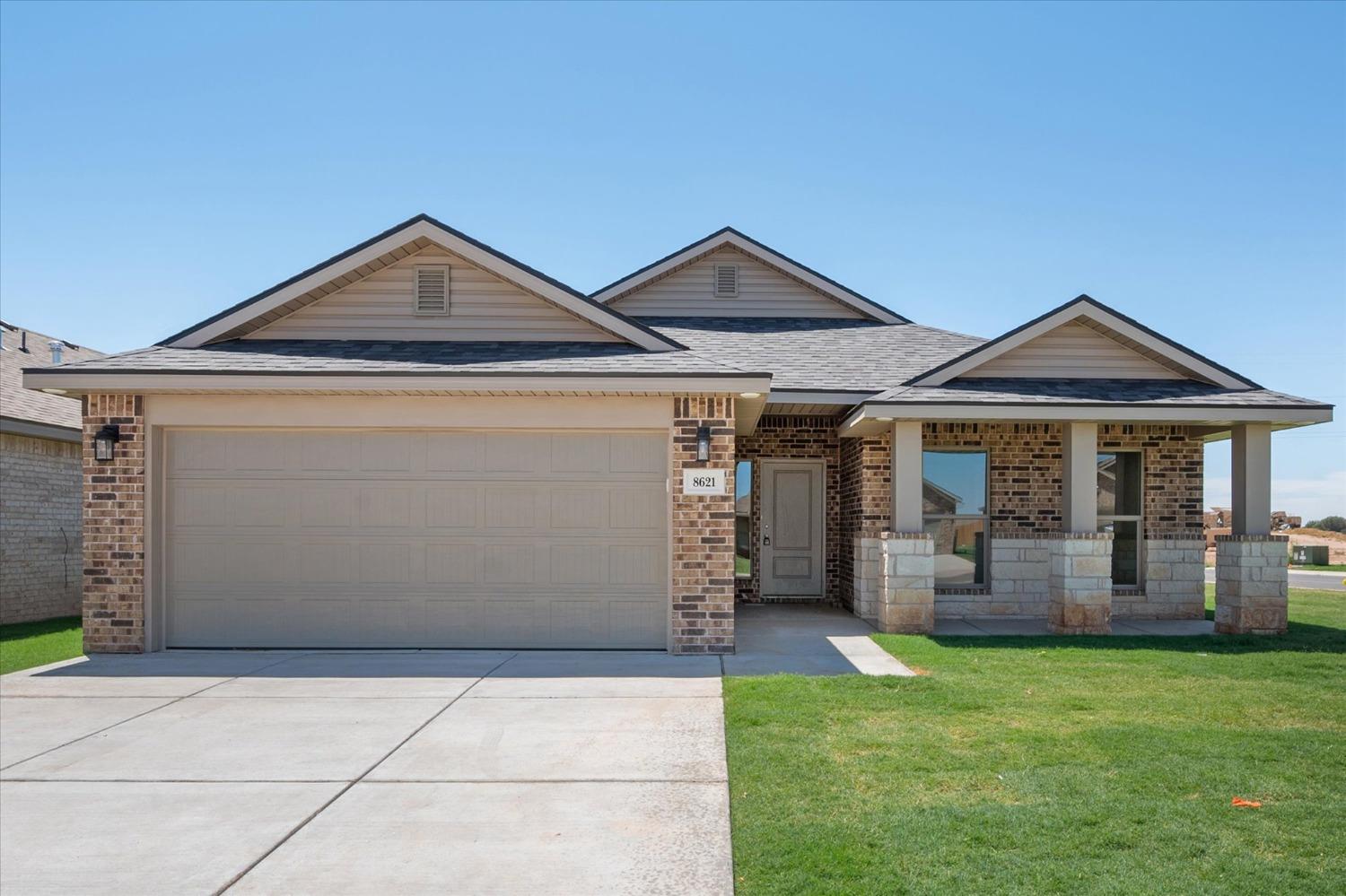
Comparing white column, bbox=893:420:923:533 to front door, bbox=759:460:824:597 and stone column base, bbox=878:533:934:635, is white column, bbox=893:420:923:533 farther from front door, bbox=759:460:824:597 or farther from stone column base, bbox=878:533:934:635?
front door, bbox=759:460:824:597

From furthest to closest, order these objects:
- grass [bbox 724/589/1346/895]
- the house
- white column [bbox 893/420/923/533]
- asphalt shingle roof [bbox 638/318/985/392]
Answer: asphalt shingle roof [bbox 638/318/985/392] < white column [bbox 893/420/923/533] < the house < grass [bbox 724/589/1346/895]

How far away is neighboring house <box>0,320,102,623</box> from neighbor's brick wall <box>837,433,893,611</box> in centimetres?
1146

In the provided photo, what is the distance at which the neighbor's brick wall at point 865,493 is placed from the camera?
13398 mm

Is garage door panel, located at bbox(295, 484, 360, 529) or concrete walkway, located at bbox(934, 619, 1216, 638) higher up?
garage door panel, located at bbox(295, 484, 360, 529)

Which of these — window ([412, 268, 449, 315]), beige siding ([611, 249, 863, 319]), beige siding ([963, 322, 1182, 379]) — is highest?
beige siding ([611, 249, 863, 319])

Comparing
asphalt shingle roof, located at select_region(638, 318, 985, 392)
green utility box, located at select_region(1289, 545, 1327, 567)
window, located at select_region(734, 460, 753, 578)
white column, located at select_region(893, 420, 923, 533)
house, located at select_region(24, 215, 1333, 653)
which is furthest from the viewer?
green utility box, located at select_region(1289, 545, 1327, 567)

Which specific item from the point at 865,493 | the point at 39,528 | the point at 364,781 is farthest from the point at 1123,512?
the point at 39,528

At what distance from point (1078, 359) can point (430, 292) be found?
850 cm

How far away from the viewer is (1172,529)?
1403 cm

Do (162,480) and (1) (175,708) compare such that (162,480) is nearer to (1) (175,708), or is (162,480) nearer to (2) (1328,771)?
(1) (175,708)

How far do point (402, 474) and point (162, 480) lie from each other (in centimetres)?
267

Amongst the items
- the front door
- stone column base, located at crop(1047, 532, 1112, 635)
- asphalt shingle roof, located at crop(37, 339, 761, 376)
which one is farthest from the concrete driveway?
the front door

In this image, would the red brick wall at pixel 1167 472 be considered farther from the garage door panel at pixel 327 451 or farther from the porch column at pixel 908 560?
the garage door panel at pixel 327 451

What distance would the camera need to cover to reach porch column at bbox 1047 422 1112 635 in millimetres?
12039
